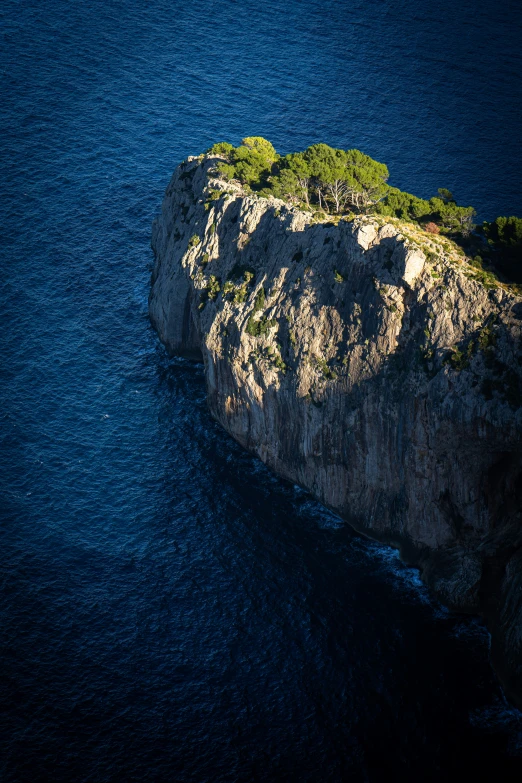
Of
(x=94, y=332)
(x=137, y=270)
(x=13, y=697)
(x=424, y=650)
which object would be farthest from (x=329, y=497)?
(x=137, y=270)

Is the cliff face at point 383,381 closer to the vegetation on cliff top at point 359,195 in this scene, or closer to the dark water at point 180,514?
the vegetation on cliff top at point 359,195

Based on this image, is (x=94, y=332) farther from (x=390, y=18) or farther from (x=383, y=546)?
(x=390, y=18)

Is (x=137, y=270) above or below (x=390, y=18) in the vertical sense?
below

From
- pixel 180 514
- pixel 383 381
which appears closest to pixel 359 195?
pixel 383 381

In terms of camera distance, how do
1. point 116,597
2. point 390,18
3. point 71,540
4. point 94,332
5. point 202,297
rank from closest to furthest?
point 116,597
point 71,540
point 202,297
point 94,332
point 390,18

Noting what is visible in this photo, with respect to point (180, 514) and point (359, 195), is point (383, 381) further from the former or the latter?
point (359, 195)
